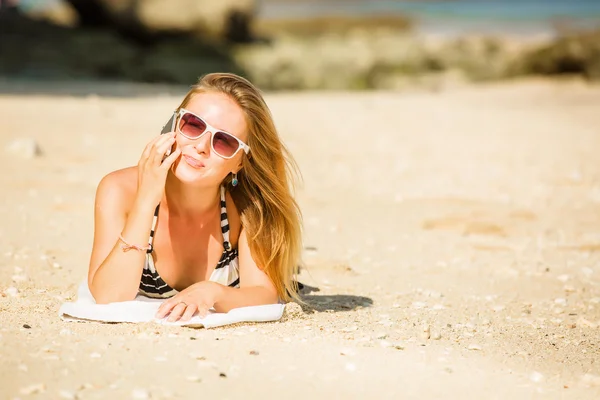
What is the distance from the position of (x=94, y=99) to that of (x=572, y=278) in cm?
735

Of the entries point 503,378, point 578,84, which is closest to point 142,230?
point 503,378

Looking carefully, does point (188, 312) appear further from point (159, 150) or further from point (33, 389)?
point (33, 389)

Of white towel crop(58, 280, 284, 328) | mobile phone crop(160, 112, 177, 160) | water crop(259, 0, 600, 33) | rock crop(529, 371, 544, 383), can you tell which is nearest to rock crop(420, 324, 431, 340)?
rock crop(529, 371, 544, 383)

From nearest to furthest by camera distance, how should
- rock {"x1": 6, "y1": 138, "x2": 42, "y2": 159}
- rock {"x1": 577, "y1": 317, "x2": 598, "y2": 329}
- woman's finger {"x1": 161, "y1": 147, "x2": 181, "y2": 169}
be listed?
woman's finger {"x1": 161, "y1": 147, "x2": 181, "y2": 169} < rock {"x1": 577, "y1": 317, "x2": 598, "y2": 329} < rock {"x1": 6, "y1": 138, "x2": 42, "y2": 159}

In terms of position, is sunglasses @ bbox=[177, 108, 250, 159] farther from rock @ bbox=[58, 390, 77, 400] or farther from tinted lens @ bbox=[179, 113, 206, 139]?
rock @ bbox=[58, 390, 77, 400]

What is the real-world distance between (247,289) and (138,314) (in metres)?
0.53

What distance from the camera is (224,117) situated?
424 centimetres

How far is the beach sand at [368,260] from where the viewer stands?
3.62m

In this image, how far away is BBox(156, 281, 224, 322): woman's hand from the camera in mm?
4094

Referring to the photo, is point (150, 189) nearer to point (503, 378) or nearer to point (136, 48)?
point (503, 378)

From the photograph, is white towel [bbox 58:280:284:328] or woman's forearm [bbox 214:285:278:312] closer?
white towel [bbox 58:280:284:328]

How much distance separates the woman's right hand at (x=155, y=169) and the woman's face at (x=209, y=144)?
60 mm

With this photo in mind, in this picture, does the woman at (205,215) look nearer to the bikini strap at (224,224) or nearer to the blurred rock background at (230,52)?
the bikini strap at (224,224)

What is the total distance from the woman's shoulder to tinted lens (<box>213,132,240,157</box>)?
469 millimetres
